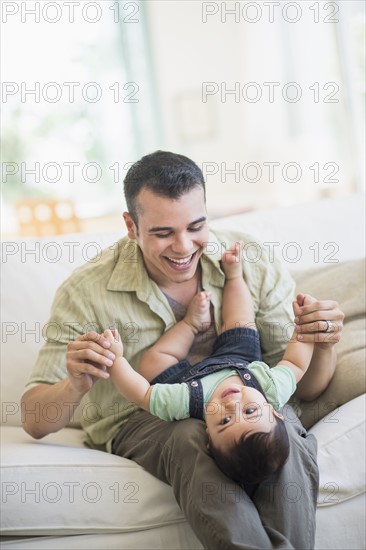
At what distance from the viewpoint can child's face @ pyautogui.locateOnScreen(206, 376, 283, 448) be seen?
59.1 inches

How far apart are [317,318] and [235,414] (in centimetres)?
32

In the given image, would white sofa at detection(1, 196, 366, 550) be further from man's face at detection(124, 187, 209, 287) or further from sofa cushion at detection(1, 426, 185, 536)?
man's face at detection(124, 187, 209, 287)

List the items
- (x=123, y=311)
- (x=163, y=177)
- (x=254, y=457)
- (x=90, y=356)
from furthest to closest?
(x=123, y=311) < (x=163, y=177) < (x=90, y=356) < (x=254, y=457)

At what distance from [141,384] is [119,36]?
5363 mm

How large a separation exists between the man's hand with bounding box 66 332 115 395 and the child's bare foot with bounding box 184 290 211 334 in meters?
0.31

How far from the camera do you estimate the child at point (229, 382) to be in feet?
4.90

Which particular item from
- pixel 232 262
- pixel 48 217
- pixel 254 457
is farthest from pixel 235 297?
pixel 48 217

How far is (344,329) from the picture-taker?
2.06m

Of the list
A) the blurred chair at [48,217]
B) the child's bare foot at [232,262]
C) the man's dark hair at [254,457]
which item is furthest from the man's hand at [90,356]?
the blurred chair at [48,217]

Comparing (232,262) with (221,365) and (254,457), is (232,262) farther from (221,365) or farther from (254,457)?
(254,457)

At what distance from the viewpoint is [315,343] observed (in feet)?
5.91

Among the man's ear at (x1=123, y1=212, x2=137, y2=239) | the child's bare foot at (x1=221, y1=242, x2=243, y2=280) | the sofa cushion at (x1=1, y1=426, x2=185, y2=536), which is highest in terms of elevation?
the man's ear at (x1=123, y1=212, x2=137, y2=239)

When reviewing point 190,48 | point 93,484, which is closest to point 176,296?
point 93,484

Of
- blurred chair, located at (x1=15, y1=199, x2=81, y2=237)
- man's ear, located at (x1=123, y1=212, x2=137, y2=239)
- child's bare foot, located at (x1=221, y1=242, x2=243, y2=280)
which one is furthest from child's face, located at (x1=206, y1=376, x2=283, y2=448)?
blurred chair, located at (x1=15, y1=199, x2=81, y2=237)
